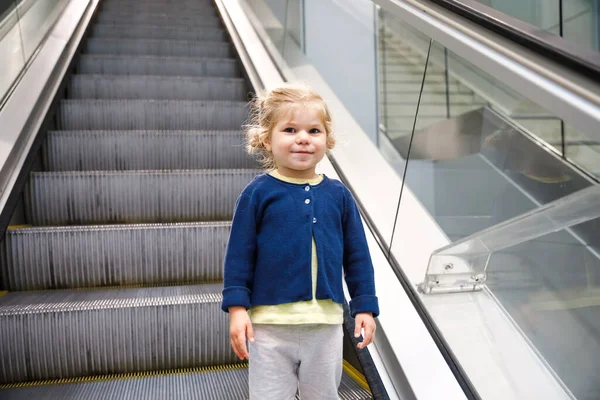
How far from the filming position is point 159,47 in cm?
436

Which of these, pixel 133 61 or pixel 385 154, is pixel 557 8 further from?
pixel 133 61

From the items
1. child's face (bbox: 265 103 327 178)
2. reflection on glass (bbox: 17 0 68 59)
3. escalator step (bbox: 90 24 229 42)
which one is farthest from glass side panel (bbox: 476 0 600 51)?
escalator step (bbox: 90 24 229 42)

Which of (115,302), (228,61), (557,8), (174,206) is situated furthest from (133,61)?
(557,8)

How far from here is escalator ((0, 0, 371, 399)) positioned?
1.71m

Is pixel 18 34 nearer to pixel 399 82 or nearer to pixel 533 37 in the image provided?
pixel 399 82

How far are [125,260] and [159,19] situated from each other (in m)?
3.75

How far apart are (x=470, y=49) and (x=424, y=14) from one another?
304 mm

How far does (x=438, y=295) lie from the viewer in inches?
59.4

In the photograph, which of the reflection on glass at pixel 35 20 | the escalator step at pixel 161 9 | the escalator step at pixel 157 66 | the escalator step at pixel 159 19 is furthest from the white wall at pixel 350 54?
the escalator step at pixel 161 9

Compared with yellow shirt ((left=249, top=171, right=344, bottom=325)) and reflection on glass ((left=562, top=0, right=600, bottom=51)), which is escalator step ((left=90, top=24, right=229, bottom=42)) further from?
yellow shirt ((left=249, top=171, right=344, bottom=325))

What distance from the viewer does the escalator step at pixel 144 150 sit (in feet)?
8.87

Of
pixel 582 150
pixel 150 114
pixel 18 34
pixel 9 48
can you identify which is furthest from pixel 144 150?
pixel 582 150

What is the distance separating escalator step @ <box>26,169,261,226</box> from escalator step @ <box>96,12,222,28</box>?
3.05 meters

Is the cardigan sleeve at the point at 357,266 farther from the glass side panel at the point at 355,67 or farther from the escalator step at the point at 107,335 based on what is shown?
the escalator step at the point at 107,335
